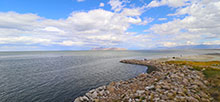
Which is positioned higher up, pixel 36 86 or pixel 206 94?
pixel 206 94

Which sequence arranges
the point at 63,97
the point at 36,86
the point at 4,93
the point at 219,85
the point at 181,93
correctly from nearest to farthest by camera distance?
the point at 181,93 → the point at 219,85 → the point at 63,97 → the point at 4,93 → the point at 36,86

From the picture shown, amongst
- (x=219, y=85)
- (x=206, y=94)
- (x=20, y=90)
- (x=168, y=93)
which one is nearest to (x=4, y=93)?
(x=20, y=90)

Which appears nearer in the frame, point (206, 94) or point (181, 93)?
point (181, 93)

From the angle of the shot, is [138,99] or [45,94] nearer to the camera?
[138,99]

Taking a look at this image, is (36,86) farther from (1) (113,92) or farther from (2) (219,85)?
(2) (219,85)

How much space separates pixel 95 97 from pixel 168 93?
35.3 ft

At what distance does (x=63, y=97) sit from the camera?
67.1 ft

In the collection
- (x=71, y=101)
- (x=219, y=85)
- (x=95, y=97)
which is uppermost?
(x=219, y=85)

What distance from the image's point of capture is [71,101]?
1906 cm

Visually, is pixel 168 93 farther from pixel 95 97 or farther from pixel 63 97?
pixel 63 97

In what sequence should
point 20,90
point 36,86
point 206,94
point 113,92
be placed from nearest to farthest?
1. point 206,94
2. point 113,92
3. point 20,90
4. point 36,86

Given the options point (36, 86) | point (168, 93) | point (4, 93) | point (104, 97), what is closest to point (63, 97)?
point (104, 97)

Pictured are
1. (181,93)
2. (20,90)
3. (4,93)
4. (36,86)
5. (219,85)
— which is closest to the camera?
(181,93)

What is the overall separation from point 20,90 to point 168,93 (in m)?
29.4
